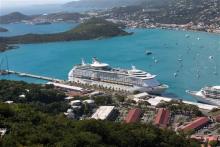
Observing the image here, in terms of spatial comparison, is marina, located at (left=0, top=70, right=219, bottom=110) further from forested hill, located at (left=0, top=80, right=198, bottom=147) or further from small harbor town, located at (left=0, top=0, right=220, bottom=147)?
forested hill, located at (left=0, top=80, right=198, bottom=147)

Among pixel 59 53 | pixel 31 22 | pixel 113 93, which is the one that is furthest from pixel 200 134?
pixel 31 22

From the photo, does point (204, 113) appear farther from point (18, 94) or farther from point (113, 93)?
point (18, 94)

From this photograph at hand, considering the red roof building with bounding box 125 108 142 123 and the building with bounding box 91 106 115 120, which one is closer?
the red roof building with bounding box 125 108 142 123

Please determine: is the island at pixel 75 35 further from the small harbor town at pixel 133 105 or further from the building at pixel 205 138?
the building at pixel 205 138

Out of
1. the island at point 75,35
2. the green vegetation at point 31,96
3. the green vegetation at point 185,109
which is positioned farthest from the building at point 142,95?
the island at point 75,35

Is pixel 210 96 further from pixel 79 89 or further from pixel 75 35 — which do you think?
pixel 75 35

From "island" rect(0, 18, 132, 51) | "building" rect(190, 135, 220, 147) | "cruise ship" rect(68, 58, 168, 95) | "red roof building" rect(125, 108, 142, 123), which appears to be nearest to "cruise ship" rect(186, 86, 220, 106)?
"cruise ship" rect(68, 58, 168, 95)

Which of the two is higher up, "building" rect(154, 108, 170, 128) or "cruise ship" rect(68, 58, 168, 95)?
"building" rect(154, 108, 170, 128)
